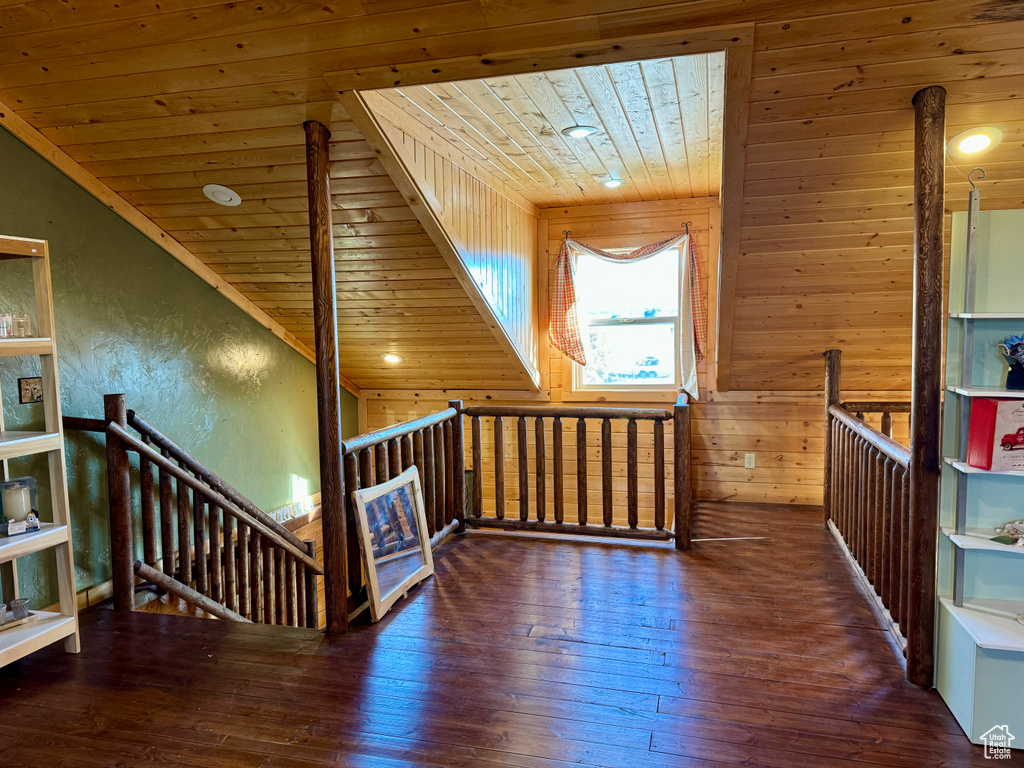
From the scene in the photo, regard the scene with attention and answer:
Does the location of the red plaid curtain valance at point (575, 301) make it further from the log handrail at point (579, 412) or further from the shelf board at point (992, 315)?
the shelf board at point (992, 315)

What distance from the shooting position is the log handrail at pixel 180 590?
124 inches

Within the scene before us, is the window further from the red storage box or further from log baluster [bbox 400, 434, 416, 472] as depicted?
the red storage box

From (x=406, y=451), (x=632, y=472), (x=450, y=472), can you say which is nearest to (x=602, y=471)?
(x=632, y=472)

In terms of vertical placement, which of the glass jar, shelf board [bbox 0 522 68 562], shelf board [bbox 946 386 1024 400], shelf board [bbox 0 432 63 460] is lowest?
shelf board [bbox 0 522 68 562]

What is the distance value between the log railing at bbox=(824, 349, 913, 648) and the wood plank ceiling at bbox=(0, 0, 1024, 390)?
48cm

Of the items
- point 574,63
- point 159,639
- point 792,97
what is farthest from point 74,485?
point 792,97

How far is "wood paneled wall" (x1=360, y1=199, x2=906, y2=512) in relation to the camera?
470cm

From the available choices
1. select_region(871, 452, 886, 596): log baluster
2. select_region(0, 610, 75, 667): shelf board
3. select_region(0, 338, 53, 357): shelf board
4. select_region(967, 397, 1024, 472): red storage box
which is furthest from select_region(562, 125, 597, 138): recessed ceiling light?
select_region(0, 610, 75, 667): shelf board

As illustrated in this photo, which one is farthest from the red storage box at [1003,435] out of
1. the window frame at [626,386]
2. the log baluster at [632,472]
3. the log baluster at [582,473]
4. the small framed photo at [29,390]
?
the small framed photo at [29,390]

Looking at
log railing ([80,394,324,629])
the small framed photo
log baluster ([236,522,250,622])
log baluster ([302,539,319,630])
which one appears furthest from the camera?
log baluster ([302,539,319,630])

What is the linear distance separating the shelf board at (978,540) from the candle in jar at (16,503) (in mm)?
3189

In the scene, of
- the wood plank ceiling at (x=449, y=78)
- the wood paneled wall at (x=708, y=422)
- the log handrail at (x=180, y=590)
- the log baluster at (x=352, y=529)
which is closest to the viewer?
the wood plank ceiling at (x=449, y=78)

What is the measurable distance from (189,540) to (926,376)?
3361 mm

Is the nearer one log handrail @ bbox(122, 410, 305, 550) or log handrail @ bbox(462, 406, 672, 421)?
log handrail @ bbox(122, 410, 305, 550)
